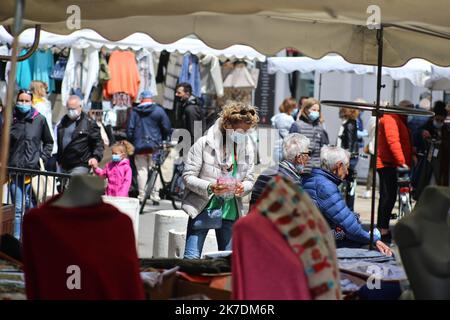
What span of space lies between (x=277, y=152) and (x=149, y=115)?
93.4 inches

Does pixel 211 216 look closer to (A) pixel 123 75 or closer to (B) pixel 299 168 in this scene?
(B) pixel 299 168

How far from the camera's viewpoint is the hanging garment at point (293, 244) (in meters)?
3.29

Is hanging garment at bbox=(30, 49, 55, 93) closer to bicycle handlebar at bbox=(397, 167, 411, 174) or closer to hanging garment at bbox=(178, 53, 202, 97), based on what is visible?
hanging garment at bbox=(178, 53, 202, 97)

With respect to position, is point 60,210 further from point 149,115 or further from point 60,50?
point 60,50

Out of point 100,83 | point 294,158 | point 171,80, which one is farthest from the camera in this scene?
point 171,80

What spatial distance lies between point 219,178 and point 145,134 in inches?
266

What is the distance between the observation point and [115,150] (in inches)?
434

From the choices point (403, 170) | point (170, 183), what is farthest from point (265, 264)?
point (170, 183)

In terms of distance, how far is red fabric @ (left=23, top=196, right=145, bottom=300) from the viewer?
331 cm

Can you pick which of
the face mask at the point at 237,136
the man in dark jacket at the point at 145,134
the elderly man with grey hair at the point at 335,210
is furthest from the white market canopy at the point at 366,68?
the elderly man with grey hair at the point at 335,210

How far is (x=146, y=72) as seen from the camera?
54.9ft

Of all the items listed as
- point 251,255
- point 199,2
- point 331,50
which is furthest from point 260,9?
point 251,255

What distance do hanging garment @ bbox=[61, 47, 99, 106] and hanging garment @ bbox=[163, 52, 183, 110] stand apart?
1738 millimetres

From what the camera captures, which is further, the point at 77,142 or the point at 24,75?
the point at 24,75
